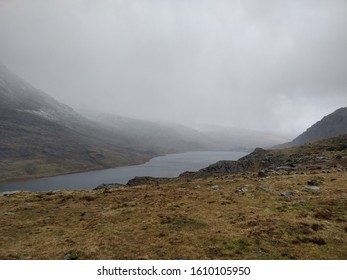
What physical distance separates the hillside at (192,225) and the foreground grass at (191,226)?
0.06 meters

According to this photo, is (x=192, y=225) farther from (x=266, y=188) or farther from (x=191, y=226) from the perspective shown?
(x=266, y=188)

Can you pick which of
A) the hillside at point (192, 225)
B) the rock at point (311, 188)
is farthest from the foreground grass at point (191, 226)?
the rock at point (311, 188)

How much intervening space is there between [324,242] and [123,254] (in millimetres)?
13696

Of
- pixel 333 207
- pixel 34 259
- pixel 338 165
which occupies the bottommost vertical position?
pixel 34 259

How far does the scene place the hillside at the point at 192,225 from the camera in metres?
19.5

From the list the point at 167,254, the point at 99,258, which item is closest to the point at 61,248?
the point at 99,258

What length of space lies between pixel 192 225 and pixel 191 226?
286mm

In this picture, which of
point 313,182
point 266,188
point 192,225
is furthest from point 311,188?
point 192,225

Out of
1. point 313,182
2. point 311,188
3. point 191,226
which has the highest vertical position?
point 313,182

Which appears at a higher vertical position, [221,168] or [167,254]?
[221,168]

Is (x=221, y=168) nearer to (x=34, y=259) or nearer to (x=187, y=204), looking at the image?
(x=187, y=204)

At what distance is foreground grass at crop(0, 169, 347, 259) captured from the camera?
1941cm

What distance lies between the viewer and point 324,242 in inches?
763

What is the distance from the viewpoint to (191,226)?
25.1 m
